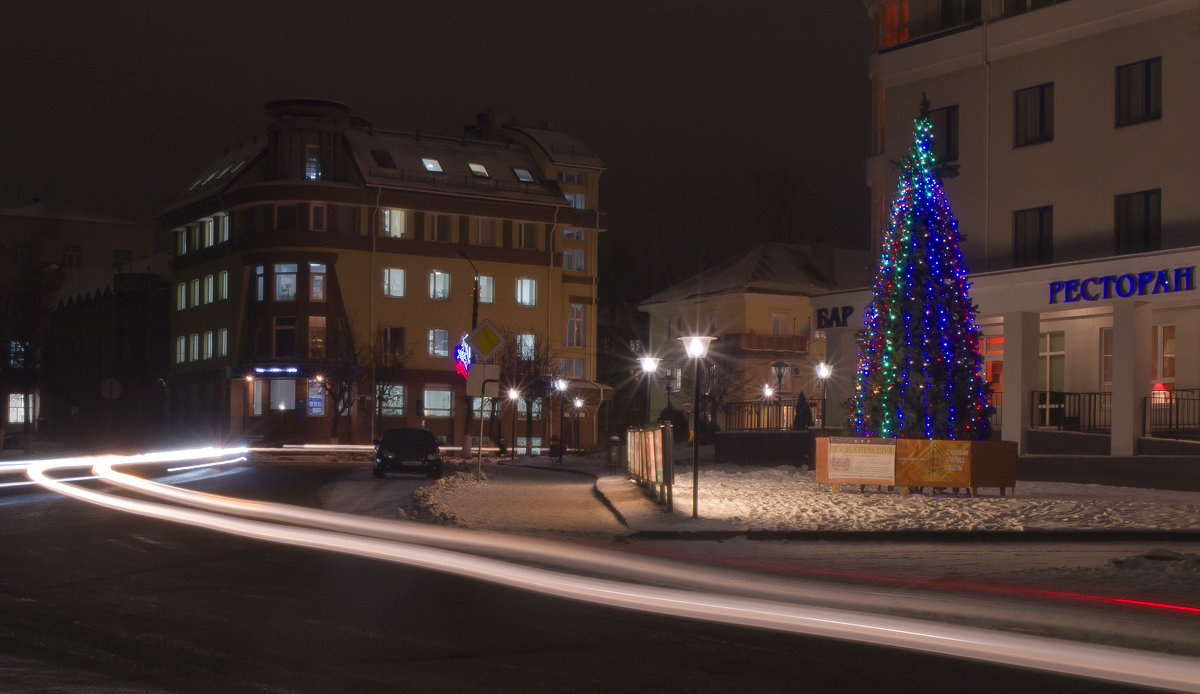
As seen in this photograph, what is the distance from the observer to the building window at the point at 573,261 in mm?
83562

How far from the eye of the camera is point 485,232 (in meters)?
79.4

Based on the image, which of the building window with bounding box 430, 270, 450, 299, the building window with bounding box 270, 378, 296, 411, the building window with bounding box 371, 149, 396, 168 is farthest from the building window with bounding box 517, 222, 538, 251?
the building window with bounding box 270, 378, 296, 411

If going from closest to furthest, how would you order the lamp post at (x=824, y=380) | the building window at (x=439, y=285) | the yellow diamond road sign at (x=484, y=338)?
1. the yellow diamond road sign at (x=484, y=338)
2. the lamp post at (x=824, y=380)
3. the building window at (x=439, y=285)

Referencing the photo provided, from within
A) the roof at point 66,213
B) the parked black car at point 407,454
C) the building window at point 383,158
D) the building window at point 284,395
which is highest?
the roof at point 66,213

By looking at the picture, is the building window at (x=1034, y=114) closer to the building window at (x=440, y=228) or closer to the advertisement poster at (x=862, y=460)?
the advertisement poster at (x=862, y=460)

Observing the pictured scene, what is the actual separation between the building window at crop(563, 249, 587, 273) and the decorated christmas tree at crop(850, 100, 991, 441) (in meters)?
55.2

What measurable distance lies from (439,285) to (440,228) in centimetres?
328

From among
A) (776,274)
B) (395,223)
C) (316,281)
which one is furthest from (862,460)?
(776,274)

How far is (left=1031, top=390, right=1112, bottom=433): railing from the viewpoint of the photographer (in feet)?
115

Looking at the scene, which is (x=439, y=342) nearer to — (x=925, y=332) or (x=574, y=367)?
(x=574, y=367)

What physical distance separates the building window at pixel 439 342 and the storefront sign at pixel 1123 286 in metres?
48.6

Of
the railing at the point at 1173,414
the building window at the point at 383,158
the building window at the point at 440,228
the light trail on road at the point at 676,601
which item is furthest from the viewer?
the building window at the point at 440,228

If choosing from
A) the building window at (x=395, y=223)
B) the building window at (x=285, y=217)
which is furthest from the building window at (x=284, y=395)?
the building window at (x=395, y=223)

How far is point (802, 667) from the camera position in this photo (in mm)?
9320
